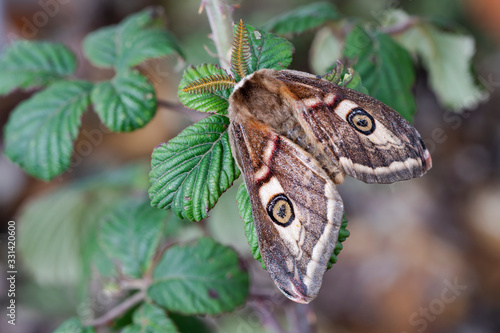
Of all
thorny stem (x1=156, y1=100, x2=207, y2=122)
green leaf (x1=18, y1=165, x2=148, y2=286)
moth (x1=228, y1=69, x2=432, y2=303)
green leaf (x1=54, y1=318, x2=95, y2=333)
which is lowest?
green leaf (x1=18, y1=165, x2=148, y2=286)

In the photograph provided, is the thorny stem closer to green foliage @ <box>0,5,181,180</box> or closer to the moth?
green foliage @ <box>0,5,181,180</box>

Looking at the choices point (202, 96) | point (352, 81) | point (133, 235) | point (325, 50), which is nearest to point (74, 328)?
point (133, 235)

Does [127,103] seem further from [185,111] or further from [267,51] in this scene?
[267,51]

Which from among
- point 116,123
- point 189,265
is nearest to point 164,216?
point 189,265

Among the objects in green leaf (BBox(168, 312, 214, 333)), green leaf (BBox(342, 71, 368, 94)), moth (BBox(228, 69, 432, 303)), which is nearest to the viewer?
moth (BBox(228, 69, 432, 303))

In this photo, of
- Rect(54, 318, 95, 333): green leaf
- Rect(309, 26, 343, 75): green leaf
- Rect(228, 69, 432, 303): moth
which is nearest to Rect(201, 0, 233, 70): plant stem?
Rect(228, 69, 432, 303): moth

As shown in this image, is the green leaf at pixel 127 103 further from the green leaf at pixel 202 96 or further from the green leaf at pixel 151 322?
the green leaf at pixel 151 322

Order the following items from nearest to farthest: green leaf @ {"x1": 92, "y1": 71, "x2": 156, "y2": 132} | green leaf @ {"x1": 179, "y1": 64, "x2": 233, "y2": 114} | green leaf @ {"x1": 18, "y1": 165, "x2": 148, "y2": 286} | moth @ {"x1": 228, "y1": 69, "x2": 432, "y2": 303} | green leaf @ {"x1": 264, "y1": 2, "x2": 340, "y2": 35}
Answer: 1. moth @ {"x1": 228, "y1": 69, "x2": 432, "y2": 303}
2. green leaf @ {"x1": 179, "y1": 64, "x2": 233, "y2": 114}
3. green leaf @ {"x1": 92, "y1": 71, "x2": 156, "y2": 132}
4. green leaf @ {"x1": 264, "y1": 2, "x2": 340, "y2": 35}
5. green leaf @ {"x1": 18, "y1": 165, "x2": 148, "y2": 286}
